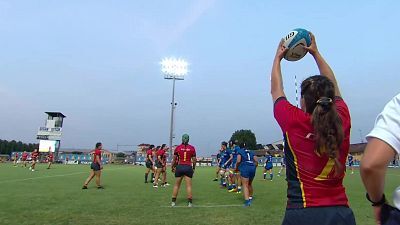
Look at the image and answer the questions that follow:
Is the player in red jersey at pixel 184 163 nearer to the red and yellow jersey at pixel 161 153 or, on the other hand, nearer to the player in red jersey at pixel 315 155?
the red and yellow jersey at pixel 161 153

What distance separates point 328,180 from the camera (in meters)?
2.93

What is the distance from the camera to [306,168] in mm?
2951

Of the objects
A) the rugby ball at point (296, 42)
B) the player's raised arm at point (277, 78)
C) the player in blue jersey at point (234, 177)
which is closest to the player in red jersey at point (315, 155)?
the player's raised arm at point (277, 78)

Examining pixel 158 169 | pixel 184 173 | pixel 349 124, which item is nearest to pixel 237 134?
pixel 158 169

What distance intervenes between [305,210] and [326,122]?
64cm

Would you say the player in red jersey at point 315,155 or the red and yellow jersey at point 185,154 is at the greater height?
the red and yellow jersey at point 185,154

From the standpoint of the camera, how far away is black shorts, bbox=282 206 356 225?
9.18 feet

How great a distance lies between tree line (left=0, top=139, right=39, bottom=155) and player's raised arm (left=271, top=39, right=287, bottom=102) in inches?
3755

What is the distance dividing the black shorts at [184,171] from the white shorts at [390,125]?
1047 centimetres

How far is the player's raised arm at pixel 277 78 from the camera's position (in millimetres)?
3238

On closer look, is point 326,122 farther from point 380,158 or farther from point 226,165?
point 226,165

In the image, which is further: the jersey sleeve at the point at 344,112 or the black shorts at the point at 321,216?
the jersey sleeve at the point at 344,112

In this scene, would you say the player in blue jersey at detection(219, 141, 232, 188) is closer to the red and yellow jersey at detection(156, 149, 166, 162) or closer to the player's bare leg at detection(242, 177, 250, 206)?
the red and yellow jersey at detection(156, 149, 166, 162)

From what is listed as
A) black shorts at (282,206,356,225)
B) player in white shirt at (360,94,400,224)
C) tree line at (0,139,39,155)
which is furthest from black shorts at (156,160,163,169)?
tree line at (0,139,39,155)
